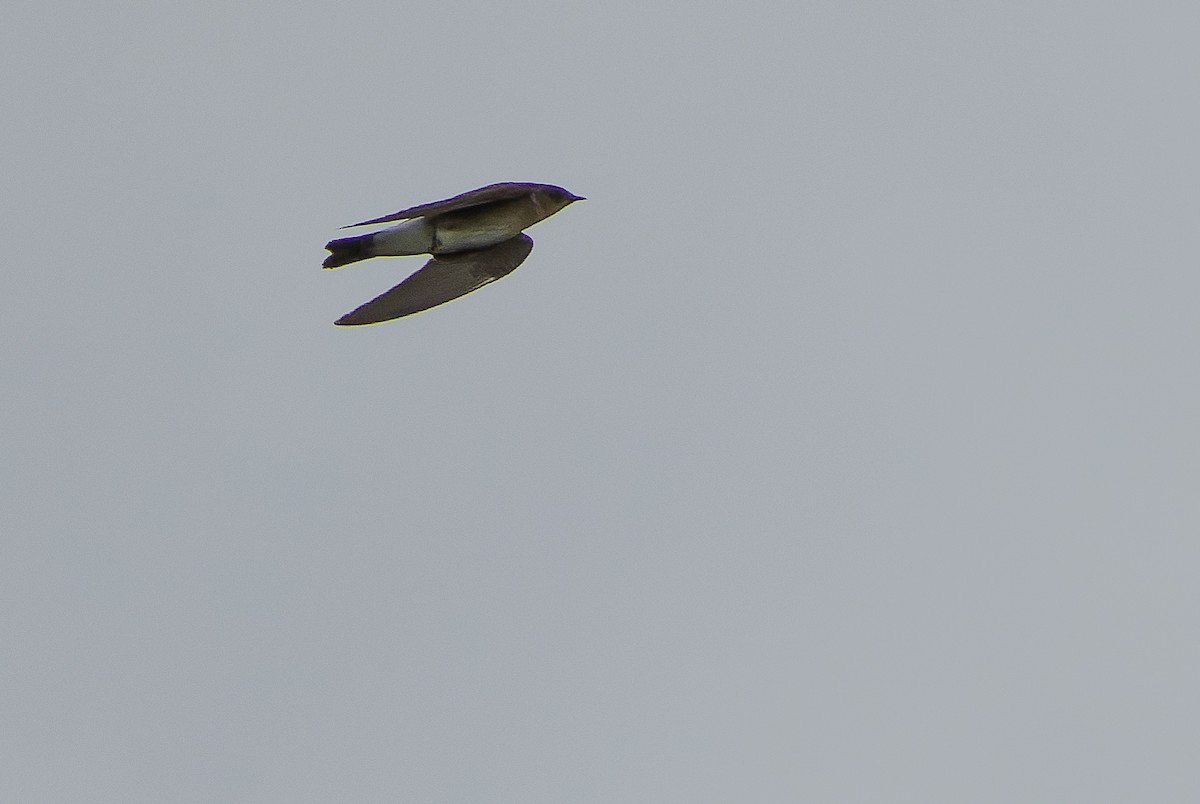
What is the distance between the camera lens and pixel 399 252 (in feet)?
43.7

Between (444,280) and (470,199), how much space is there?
0.75 meters

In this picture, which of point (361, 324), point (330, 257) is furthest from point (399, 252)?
point (361, 324)

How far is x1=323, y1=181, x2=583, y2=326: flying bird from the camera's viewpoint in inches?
511

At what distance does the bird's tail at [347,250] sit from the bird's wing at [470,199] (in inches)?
15.9

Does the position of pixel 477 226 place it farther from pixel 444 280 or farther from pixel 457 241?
pixel 444 280

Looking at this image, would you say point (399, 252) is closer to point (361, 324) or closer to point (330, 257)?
point (330, 257)

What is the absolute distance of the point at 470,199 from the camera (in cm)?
1330

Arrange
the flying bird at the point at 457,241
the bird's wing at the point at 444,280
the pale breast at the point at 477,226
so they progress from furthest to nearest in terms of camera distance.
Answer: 1. the pale breast at the point at 477,226
2. the flying bird at the point at 457,241
3. the bird's wing at the point at 444,280

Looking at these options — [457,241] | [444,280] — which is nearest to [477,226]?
[457,241]

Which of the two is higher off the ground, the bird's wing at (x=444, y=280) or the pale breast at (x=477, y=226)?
the pale breast at (x=477, y=226)

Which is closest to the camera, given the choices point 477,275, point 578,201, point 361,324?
point 361,324

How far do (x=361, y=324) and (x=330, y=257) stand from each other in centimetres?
127

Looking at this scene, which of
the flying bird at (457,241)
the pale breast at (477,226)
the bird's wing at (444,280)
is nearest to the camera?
the bird's wing at (444,280)

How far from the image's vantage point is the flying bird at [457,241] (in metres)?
13.0
